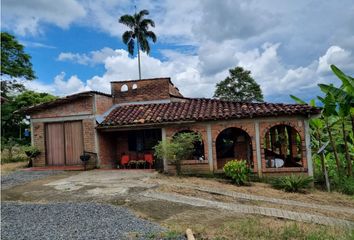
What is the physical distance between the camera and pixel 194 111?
14.0 metres

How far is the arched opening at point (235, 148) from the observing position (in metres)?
13.9

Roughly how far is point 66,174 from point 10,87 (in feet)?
67.3

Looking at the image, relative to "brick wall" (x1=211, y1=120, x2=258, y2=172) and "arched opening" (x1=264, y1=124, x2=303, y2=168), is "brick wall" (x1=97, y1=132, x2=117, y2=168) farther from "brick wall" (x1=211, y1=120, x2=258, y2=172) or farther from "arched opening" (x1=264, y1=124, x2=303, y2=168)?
"arched opening" (x1=264, y1=124, x2=303, y2=168)

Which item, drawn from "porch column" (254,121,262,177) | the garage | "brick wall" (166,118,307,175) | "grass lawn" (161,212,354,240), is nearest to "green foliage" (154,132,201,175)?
"brick wall" (166,118,307,175)

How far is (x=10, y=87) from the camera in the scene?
1142 inches

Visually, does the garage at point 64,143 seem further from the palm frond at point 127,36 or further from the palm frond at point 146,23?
the palm frond at point 146,23

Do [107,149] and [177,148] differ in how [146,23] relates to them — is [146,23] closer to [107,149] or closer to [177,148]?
[107,149]

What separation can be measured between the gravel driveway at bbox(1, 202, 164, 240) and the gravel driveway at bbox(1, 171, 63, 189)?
11.4ft

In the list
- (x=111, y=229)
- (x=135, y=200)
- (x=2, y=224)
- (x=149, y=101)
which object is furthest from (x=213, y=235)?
(x=149, y=101)

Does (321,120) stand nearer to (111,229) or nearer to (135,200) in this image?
(135,200)

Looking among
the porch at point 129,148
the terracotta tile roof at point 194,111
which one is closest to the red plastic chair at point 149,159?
the porch at point 129,148

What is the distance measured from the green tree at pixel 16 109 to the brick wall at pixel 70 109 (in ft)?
32.6

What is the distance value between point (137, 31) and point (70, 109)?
23.4 m

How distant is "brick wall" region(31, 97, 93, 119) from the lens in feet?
47.8
